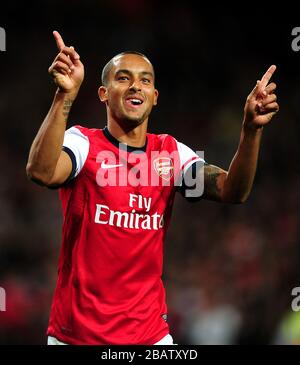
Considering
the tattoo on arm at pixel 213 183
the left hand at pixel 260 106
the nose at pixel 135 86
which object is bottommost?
the tattoo on arm at pixel 213 183

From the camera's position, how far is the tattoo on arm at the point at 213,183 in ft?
12.4

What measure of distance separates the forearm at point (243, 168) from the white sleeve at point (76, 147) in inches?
29.5

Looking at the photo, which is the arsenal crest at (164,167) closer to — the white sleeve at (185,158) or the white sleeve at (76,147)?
the white sleeve at (185,158)

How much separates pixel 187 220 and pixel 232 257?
91 cm

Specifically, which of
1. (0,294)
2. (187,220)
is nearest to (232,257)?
(187,220)

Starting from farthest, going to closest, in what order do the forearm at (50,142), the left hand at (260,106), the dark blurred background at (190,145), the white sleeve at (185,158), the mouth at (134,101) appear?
the dark blurred background at (190,145) → the white sleeve at (185,158) → the mouth at (134,101) → the left hand at (260,106) → the forearm at (50,142)

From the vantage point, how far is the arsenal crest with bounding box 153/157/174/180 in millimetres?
3814

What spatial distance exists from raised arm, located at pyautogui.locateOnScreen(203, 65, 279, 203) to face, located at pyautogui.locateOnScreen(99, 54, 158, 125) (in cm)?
49

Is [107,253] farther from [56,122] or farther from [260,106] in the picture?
[260,106]

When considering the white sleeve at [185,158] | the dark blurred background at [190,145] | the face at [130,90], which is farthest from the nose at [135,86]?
the dark blurred background at [190,145]

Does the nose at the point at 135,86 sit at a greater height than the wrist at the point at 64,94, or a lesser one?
greater

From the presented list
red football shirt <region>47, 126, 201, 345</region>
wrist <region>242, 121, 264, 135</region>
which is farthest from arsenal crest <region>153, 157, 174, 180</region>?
wrist <region>242, 121, 264, 135</region>

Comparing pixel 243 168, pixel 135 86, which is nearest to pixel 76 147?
pixel 135 86

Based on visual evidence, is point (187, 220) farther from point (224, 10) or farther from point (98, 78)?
point (224, 10)
